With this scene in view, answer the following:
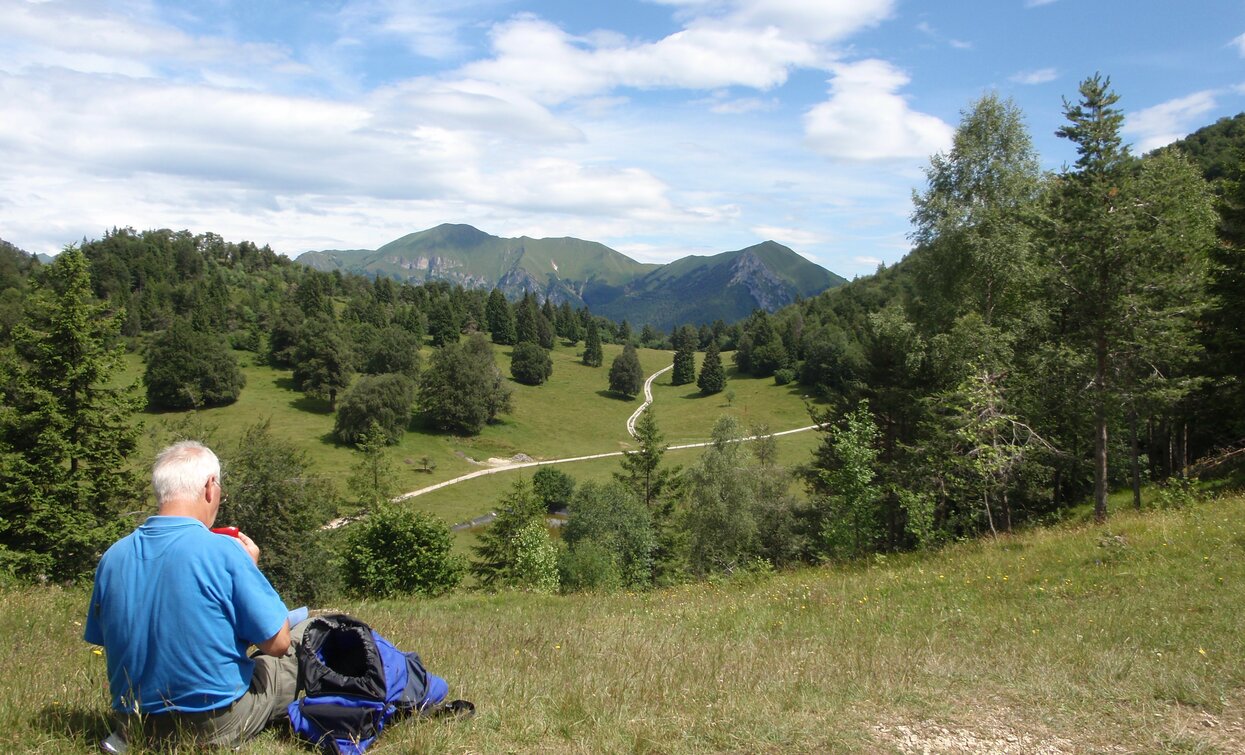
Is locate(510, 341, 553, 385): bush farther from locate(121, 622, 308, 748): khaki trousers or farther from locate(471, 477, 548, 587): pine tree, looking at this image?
locate(121, 622, 308, 748): khaki trousers

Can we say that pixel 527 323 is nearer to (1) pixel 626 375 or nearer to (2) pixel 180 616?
(1) pixel 626 375

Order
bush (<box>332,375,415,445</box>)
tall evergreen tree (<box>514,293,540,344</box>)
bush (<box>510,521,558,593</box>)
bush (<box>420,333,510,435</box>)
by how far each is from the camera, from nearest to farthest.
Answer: bush (<box>510,521,558,593</box>), bush (<box>332,375,415,445</box>), bush (<box>420,333,510,435</box>), tall evergreen tree (<box>514,293,540,344</box>)

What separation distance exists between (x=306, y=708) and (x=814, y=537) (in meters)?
35.9

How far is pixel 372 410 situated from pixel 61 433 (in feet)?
195

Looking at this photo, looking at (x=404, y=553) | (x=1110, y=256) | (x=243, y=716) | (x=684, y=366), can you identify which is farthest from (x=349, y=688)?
(x=684, y=366)

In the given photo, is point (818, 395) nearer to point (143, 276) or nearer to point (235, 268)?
point (143, 276)

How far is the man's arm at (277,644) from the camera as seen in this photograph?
161 inches

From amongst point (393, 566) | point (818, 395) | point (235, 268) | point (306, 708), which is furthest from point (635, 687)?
point (235, 268)

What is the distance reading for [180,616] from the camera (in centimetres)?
397

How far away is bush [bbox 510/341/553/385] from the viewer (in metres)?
119

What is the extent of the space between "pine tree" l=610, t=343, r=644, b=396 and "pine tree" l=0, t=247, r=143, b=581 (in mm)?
98755

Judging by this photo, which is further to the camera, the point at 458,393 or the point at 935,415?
the point at 458,393

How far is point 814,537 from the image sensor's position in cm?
3734

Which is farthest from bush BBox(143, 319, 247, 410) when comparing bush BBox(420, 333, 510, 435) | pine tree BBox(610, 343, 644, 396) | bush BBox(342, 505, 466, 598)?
bush BBox(342, 505, 466, 598)
